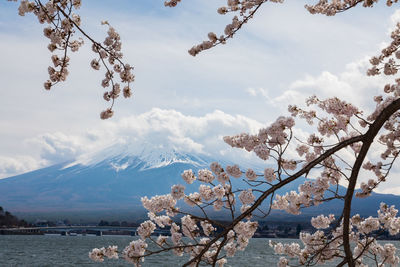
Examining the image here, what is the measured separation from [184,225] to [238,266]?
2464 inches

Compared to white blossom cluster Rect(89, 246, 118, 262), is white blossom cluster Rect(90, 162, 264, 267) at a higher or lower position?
higher

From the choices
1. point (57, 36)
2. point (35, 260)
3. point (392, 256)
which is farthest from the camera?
point (35, 260)

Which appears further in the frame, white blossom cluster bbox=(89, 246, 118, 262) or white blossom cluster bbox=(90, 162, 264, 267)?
white blossom cluster bbox=(89, 246, 118, 262)

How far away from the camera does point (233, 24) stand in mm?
4953

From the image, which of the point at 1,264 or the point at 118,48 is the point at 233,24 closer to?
the point at 118,48

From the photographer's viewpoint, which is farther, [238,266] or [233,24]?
[238,266]

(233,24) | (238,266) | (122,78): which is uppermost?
(233,24)

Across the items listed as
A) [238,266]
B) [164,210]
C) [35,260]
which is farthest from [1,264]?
[164,210]

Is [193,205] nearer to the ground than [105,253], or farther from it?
farther from it

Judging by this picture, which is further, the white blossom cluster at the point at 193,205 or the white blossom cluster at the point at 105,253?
the white blossom cluster at the point at 105,253

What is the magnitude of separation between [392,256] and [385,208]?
1.58 feet

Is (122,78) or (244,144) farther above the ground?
(122,78)

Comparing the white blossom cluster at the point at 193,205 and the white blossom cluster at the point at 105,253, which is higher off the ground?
the white blossom cluster at the point at 193,205

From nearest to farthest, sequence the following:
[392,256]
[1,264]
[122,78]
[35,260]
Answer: [122,78] < [392,256] < [1,264] < [35,260]
